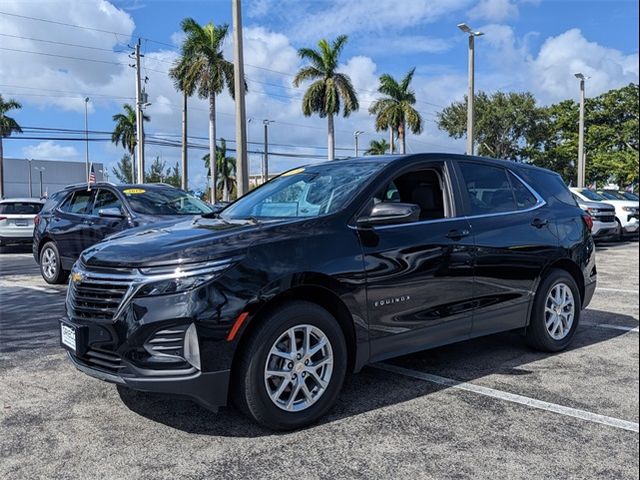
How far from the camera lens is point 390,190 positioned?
4.35m

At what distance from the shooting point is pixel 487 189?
16.3 feet

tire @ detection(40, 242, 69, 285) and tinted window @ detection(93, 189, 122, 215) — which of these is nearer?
tinted window @ detection(93, 189, 122, 215)

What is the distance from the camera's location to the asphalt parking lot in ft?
10.1

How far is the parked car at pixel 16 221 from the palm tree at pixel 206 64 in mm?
17817

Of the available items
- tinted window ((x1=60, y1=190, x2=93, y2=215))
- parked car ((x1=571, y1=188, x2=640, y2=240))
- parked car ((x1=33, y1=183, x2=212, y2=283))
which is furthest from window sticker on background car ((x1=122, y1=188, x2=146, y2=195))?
parked car ((x1=571, y1=188, x2=640, y2=240))

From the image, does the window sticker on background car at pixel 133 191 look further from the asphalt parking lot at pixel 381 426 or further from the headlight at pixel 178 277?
the headlight at pixel 178 277

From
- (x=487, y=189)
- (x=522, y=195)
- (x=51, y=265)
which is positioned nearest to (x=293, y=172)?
(x=487, y=189)

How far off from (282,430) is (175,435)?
646 mm

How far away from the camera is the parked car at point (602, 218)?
1547 centimetres

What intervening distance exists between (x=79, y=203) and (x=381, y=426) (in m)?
7.34

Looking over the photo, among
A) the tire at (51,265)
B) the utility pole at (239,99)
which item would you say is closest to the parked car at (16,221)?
the utility pole at (239,99)

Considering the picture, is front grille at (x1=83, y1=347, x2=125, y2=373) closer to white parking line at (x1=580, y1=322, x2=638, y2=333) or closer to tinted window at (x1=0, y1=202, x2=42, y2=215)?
white parking line at (x1=580, y1=322, x2=638, y2=333)

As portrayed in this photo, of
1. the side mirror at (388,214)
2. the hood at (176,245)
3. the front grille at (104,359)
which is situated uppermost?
the side mirror at (388,214)

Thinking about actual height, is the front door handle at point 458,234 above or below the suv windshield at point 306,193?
below
